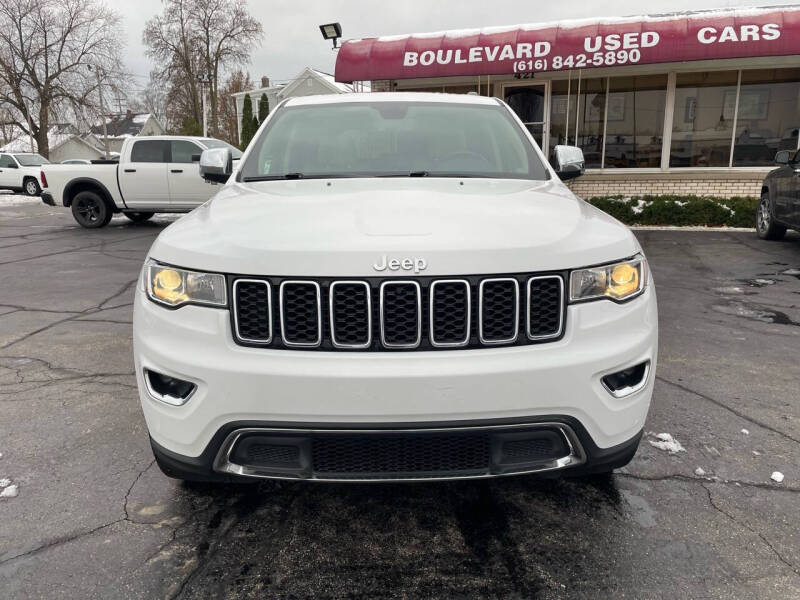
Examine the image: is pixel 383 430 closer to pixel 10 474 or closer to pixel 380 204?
pixel 380 204

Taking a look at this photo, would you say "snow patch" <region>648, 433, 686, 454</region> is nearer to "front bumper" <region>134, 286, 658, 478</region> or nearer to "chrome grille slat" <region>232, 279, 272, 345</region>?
"front bumper" <region>134, 286, 658, 478</region>

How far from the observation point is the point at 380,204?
236 centimetres

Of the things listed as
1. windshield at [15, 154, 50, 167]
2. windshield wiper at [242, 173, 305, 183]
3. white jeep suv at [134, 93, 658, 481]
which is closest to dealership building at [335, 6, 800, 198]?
windshield wiper at [242, 173, 305, 183]

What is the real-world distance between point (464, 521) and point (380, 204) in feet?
4.35

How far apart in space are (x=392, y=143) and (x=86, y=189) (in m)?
11.9

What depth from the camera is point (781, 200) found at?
9188mm

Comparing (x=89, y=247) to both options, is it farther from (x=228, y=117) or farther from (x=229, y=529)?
(x=228, y=117)

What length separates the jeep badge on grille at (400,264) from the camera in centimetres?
194

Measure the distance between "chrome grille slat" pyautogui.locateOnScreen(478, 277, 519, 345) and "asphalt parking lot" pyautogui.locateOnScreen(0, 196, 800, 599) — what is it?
0.84 meters

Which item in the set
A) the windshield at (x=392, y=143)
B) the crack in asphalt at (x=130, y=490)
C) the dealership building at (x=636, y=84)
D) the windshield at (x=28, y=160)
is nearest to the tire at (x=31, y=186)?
the windshield at (x=28, y=160)

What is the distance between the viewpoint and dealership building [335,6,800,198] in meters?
12.1

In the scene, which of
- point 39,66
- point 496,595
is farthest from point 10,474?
point 39,66

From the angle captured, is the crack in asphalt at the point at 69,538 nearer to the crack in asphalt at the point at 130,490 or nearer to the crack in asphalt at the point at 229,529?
the crack in asphalt at the point at 130,490

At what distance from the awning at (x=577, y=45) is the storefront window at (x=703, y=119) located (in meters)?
1.95
